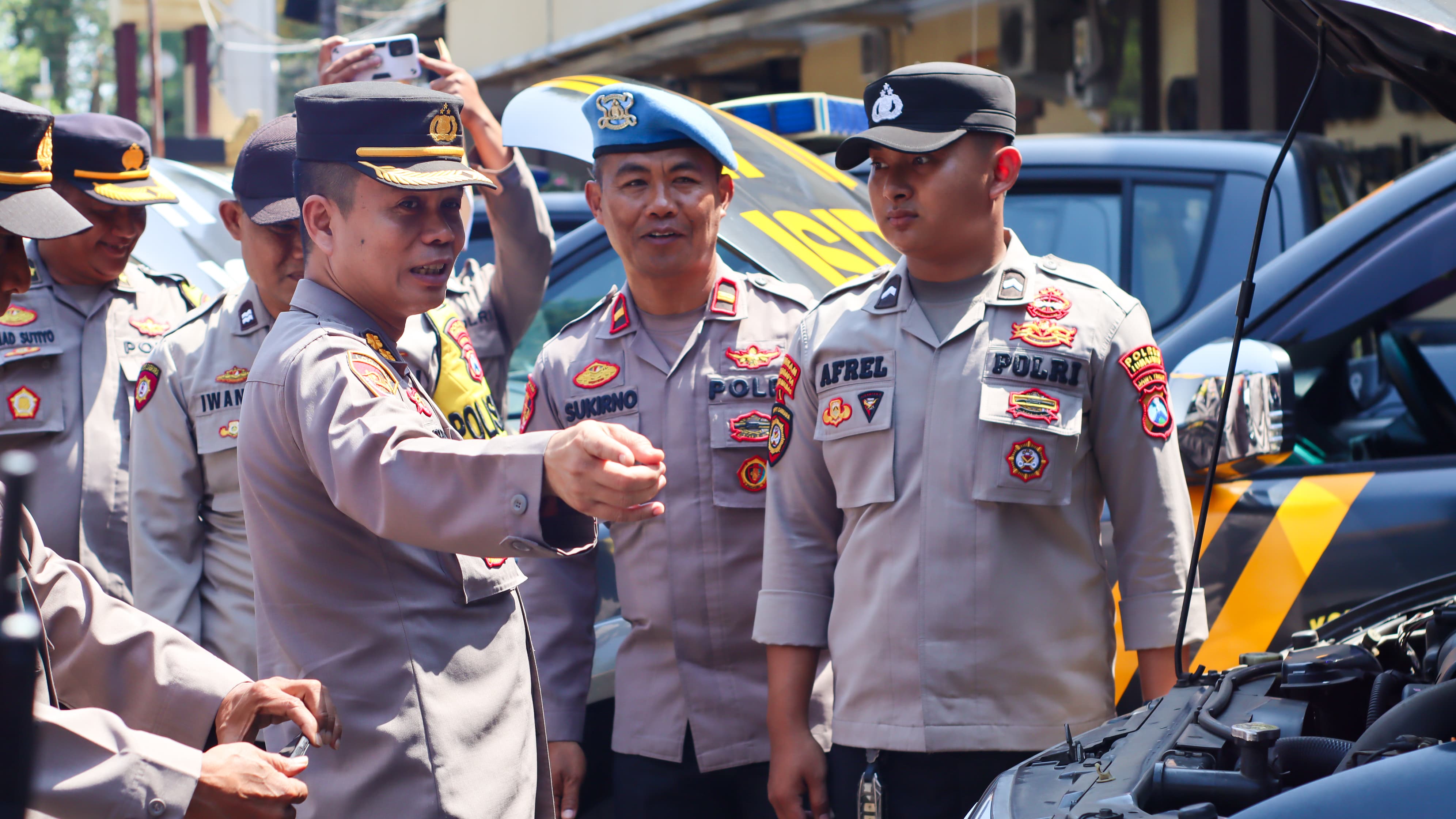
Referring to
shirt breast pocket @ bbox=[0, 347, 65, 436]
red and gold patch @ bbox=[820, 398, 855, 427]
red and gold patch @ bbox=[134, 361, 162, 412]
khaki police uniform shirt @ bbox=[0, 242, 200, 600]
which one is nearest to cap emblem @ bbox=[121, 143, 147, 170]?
khaki police uniform shirt @ bbox=[0, 242, 200, 600]

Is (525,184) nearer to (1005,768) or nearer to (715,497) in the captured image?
(715,497)

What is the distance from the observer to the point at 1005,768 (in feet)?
6.81

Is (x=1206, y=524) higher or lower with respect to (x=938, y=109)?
lower

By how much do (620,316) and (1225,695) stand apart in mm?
1294

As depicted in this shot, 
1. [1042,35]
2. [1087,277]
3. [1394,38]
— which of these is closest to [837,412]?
[1087,277]

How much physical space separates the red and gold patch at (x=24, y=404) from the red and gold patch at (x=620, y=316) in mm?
1409

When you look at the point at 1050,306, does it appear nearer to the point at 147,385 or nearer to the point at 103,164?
the point at 147,385

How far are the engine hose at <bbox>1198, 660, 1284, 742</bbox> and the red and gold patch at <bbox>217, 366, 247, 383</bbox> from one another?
1.86 metres

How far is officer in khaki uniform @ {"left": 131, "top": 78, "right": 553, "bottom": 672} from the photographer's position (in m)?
2.62

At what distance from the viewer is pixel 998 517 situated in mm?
2076

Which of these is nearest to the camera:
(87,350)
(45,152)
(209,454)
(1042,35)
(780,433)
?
(45,152)

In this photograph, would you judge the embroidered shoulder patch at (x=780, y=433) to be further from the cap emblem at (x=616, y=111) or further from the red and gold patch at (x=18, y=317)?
the red and gold patch at (x=18, y=317)

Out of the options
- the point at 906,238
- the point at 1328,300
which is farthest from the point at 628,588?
the point at 1328,300

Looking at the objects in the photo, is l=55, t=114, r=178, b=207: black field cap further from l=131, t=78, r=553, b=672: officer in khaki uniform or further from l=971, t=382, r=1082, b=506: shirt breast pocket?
l=971, t=382, r=1082, b=506: shirt breast pocket
